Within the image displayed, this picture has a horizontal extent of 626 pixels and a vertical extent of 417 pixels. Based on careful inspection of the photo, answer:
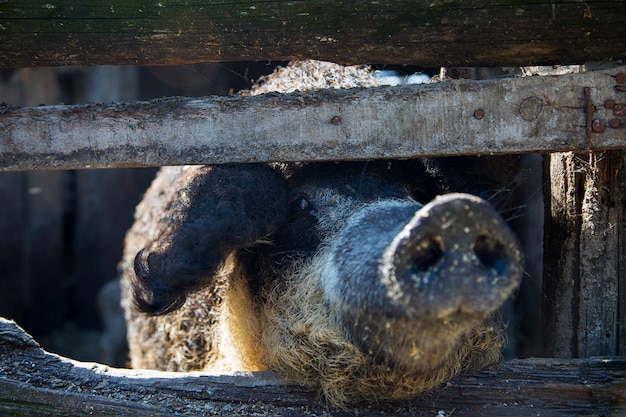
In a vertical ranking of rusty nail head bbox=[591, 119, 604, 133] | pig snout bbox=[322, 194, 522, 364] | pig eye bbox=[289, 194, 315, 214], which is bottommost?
pig snout bbox=[322, 194, 522, 364]

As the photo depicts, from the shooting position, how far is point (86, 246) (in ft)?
22.0

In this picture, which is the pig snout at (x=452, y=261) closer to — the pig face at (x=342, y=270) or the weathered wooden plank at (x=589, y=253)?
the pig face at (x=342, y=270)

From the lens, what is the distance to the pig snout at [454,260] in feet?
5.19

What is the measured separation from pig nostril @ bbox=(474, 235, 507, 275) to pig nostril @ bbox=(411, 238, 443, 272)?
0.10 metres

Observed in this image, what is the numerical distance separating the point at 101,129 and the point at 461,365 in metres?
1.47

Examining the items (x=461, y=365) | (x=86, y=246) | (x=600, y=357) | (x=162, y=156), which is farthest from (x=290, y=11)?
(x=86, y=246)

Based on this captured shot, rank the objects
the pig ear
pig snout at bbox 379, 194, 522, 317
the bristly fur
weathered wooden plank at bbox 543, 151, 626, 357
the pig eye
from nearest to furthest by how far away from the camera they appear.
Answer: pig snout at bbox 379, 194, 522, 317, the bristly fur, the pig ear, weathered wooden plank at bbox 543, 151, 626, 357, the pig eye

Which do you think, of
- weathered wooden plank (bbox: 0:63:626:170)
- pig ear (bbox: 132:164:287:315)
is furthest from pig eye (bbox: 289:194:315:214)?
weathered wooden plank (bbox: 0:63:626:170)

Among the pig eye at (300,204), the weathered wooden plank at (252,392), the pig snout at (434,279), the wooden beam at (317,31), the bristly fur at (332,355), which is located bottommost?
the weathered wooden plank at (252,392)

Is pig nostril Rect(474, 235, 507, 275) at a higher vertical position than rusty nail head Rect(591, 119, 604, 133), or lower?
lower

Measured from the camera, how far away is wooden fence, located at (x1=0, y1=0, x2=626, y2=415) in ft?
6.81

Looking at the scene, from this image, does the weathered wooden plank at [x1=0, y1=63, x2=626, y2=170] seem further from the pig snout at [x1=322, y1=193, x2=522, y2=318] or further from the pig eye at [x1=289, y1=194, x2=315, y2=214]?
the pig snout at [x1=322, y1=193, x2=522, y2=318]

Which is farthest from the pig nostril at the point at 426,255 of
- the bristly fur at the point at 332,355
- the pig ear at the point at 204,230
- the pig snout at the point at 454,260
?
the pig ear at the point at 204,230

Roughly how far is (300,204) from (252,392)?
0.76 meters
